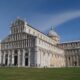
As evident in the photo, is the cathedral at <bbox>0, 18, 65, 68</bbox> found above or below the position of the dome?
below

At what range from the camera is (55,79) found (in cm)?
2247

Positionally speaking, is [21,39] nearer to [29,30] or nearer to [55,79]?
[29,30]

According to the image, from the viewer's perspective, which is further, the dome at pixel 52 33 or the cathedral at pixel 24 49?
the dome at pixel 52 33

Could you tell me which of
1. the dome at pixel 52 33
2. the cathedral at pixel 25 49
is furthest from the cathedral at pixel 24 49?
the dome at pixel 52 33

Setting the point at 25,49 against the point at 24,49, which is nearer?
the point at 25,49

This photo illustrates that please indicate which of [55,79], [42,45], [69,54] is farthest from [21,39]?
[55,79]

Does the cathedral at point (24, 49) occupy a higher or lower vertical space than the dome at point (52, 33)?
lower

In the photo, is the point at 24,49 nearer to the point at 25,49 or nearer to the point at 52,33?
the point at 25,49

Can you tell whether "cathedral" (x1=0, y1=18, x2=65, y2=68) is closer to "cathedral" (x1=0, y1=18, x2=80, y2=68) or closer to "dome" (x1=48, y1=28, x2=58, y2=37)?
"cathedral" (x1=0, y1=18, x2=80, y2=68)

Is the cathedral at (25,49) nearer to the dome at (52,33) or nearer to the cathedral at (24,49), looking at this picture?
the cathedral at (24,49)

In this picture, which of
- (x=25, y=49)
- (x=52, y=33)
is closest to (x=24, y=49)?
(x=25, y=49)

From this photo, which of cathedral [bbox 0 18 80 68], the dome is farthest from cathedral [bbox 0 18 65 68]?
the dome

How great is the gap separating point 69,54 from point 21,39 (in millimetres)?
32774

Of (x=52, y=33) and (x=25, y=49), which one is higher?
(x=52, y=33)
